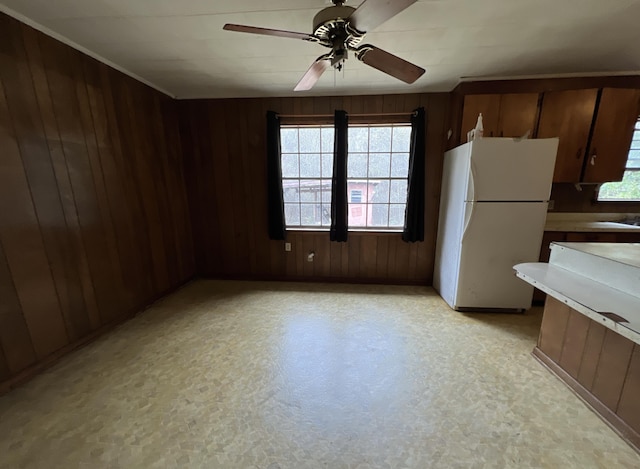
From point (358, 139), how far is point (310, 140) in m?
0.60

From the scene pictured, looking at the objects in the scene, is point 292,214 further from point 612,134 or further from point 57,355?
point 612,134

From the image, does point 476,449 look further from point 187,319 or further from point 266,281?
point 266,281

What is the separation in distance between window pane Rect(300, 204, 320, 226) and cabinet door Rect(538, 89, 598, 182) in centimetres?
252

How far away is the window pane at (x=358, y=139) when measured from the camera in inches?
121

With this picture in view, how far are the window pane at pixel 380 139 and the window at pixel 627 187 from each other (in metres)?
2.44

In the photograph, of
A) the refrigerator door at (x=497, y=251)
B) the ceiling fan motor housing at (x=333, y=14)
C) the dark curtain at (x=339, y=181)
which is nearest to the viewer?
the ceiling fan motor housing at (x=333, y=14)

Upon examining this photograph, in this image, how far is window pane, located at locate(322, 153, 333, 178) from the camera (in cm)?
319

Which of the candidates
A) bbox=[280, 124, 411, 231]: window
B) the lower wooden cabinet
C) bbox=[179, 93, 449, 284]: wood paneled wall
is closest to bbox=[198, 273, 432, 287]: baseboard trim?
bbox=[179, 93, 449, 284]: wood paneled wall

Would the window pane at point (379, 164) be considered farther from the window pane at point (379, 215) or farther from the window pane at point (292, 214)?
the window pane at point (292, 214)

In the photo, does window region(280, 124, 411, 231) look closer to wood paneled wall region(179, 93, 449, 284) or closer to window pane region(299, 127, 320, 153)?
window pane region(299, 127, 320, 153)

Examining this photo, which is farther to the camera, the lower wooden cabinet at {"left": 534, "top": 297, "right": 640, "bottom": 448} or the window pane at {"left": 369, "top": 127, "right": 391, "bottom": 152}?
the window pane at {"left": 369, "top": 127, "right": 391, "bottom": 152}

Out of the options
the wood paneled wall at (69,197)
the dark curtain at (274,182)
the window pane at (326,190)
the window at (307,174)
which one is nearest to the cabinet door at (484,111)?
the window at (307,174)

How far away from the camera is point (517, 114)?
2.52 meters

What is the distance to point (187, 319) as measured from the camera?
2.50 meters
